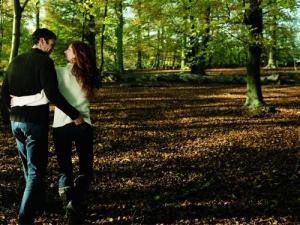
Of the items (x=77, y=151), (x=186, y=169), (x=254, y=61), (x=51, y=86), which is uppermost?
(x=254, y=61)

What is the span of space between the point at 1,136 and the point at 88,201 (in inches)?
227

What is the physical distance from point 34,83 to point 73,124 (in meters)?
0.69

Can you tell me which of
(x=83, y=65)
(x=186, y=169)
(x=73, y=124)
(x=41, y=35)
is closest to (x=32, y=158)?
(x=73, y=124)

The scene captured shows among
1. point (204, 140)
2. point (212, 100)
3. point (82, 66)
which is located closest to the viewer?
point (82, 66)

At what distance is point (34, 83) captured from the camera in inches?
191

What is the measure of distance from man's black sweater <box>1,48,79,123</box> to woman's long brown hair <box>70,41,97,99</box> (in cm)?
39

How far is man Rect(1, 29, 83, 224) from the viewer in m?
4.79

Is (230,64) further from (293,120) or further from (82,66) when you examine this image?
(82,66)

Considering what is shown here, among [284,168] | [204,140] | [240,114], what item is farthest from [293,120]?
[284,168]

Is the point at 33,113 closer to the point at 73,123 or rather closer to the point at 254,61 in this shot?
the point at 73,123

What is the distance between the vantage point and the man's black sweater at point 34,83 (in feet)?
15.7

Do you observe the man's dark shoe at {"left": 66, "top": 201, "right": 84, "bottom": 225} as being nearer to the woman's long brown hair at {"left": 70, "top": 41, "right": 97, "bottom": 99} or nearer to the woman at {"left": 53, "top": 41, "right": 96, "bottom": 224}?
the woman at {"left": 53, "top": 41, "right": 96, "bottom": 224}

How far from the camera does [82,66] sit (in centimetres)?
518

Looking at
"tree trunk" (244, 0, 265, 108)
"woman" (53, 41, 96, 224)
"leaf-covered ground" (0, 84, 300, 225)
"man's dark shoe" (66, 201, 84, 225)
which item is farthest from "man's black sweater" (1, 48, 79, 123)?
"tree trunk" (244, 0, 265, 108)
